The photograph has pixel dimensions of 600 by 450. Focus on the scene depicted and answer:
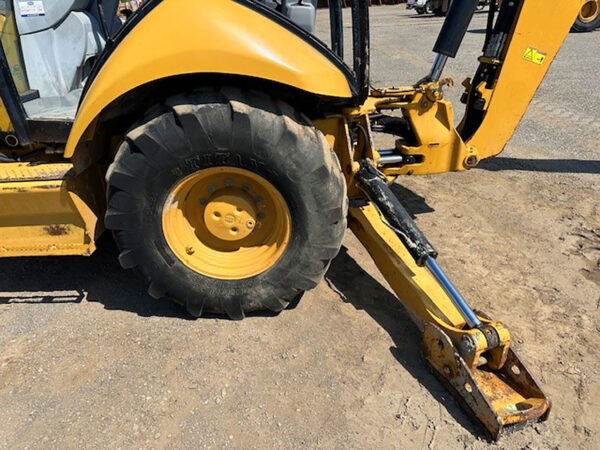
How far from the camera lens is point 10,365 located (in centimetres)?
254

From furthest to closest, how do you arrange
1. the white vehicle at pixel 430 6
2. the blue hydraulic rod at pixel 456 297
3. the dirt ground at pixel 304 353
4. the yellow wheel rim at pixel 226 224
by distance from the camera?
the white vehicle at pixel 430 6
the yellow wheel rim at pixel 226 224
the blue hydraulic rod at pixel 456 297
the dirt ground at pixel 304 353

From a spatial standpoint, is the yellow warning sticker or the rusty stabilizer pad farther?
the yellow warning sticker

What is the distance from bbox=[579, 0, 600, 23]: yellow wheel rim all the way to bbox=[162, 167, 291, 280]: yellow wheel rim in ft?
44.4

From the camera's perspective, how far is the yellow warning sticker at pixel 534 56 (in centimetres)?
314

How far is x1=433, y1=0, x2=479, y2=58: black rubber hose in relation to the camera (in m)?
3.16

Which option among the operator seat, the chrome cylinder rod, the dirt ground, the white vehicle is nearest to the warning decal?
the operator seat

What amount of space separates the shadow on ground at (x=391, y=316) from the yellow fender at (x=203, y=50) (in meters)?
1.30

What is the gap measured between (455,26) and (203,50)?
1887 mm

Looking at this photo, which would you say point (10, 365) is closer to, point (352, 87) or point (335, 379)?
point (335, 379)

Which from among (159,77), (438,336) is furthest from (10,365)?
(438,336)

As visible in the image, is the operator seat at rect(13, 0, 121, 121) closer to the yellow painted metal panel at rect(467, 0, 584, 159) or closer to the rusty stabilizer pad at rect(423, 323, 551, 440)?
the rusty stabilizer pad at rect(423, 323, 551, 440)

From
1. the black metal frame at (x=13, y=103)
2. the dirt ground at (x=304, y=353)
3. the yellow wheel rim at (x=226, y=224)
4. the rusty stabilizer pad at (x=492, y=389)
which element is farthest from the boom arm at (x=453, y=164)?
the black metal frame at (x=13, y=103)

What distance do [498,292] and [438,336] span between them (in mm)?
911

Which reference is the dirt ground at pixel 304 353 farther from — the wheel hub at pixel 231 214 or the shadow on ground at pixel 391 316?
the wheel hub at pixel 231 214
